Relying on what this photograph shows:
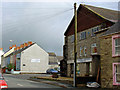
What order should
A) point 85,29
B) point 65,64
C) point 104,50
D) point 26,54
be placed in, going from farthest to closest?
point 26,54 → point 65,64 → point 85,29 → point 104,50

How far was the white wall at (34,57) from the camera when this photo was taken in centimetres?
7125

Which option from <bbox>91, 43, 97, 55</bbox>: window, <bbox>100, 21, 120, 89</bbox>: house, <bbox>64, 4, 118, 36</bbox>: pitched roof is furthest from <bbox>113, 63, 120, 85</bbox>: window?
<bbox>91, 43, 97, 55</bbox>: window

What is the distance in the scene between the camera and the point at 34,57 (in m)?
73.7

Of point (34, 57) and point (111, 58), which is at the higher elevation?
point (111, 58)

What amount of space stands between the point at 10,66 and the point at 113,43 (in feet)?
189

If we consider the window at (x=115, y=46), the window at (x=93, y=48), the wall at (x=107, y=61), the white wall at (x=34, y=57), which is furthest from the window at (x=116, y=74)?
the white wall at (x=34, y=57)

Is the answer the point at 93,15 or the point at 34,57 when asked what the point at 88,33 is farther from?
the point at 34,57

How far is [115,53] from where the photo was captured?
20281 mm

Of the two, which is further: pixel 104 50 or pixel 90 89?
pixel 104 50

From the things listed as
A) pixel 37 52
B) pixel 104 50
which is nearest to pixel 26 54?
pixel 37 52

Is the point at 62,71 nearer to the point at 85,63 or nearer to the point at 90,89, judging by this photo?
the point at 85,63

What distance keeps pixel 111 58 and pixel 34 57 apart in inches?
2164

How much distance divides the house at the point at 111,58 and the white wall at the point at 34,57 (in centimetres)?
5129

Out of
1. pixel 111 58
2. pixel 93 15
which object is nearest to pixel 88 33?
pixel 93 15
